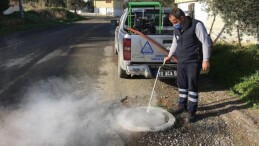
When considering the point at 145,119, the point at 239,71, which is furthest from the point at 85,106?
the point at 239,71

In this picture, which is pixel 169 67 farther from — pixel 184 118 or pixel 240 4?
pixel 240 4

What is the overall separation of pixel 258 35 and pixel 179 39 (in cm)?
553

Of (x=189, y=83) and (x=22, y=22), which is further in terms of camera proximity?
(x=22, y=22)

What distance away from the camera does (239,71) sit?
9.16m

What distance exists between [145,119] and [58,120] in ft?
4.58

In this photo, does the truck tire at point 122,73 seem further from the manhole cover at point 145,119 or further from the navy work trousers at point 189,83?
the navy work trousers at point 189,83

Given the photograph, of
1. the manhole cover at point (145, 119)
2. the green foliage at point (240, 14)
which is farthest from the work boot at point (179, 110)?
the green foliage at point (240, 14)

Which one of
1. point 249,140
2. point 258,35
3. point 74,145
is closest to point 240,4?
point 258,35

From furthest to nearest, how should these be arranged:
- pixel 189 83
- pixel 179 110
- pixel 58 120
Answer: pixel 179 110, pixel 189 83, pixel 58 120

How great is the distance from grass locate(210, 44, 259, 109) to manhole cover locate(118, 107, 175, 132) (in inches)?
73.1

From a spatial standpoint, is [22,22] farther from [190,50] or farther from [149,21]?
[190,50]

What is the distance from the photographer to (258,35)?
10641 mm

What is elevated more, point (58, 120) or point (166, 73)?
point (166, 73)

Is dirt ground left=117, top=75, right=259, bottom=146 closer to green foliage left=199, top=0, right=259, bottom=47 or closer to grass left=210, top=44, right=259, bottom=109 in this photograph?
grass left=210, top=44, right=259, bottom=109
